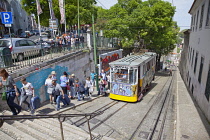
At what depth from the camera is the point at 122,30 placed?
21797 mm

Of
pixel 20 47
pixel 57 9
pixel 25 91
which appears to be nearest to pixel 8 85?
pixel 25 91

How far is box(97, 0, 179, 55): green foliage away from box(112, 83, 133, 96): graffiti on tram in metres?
12.0

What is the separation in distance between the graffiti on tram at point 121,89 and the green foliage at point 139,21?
12.0 m

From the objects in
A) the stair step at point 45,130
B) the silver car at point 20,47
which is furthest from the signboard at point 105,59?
the stair step at point 45,130

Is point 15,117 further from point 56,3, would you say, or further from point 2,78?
point 56,3

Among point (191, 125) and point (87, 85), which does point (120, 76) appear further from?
point (191, 125)

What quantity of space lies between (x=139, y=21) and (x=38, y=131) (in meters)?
20.2

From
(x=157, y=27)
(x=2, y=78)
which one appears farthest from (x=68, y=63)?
(x=157, y=27)

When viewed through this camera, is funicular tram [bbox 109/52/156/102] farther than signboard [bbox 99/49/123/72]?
No

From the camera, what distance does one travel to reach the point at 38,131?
4945 millimetres

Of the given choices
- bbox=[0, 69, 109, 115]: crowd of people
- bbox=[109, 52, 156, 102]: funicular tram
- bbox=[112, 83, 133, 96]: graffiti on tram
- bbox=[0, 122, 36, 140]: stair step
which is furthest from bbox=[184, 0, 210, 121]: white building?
bbox=[0, 122, 36, 140]: stair step

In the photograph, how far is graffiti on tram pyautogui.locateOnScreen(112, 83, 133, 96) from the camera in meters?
10.9

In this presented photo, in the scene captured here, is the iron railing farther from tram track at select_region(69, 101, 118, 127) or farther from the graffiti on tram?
the graffiti on tram

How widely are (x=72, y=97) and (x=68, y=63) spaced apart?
3.16 meters
